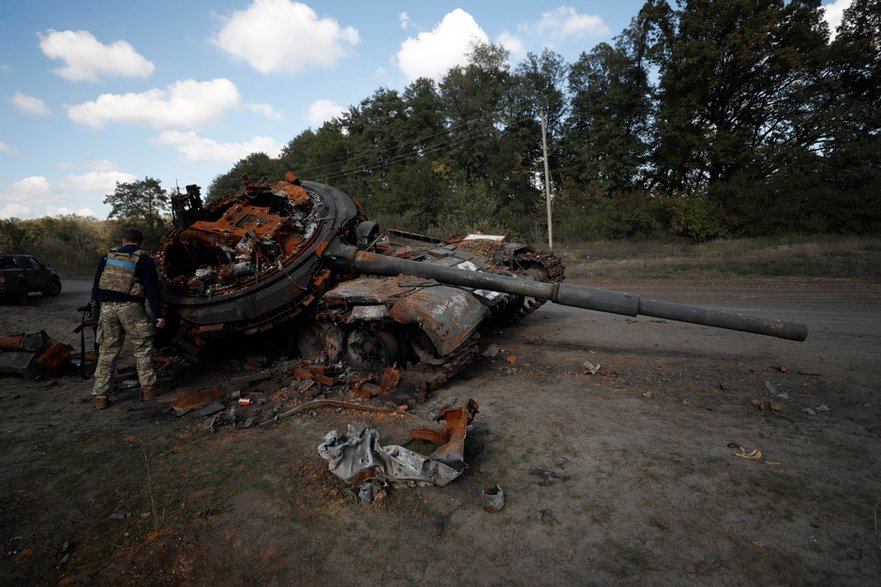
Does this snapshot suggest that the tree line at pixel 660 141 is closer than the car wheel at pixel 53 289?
No

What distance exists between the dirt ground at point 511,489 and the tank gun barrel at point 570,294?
741mm

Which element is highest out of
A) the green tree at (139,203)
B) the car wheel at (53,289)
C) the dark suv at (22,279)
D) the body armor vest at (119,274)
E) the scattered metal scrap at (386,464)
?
the green tree at (139,203)

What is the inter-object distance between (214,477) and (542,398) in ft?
11.9

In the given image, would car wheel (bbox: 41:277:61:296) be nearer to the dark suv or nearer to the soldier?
the dark suv

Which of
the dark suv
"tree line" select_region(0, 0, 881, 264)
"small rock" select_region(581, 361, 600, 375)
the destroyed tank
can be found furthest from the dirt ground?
"tree line" select_region(0, 0, 881, 264)

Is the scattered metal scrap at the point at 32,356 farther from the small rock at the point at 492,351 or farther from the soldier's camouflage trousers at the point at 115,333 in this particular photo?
the small rock at the point at 492,351

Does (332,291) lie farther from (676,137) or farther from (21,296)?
(676,137)

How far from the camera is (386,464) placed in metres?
3.48

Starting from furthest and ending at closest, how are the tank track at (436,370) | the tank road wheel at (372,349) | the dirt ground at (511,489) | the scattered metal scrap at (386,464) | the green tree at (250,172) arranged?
the green tree at (250,172) → the tank road wheel at (372,349) → the tank track at (436,370) → the scattered metal scrap at (386,464) → the dirt ground at (511,489)

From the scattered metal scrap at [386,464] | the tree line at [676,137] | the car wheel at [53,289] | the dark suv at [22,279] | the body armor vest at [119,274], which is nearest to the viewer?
the scattered metal scrap at [386,464]

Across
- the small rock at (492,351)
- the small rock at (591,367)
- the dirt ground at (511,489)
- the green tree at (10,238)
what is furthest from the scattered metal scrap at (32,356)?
the green tree at (10,238)

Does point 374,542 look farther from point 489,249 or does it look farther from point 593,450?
point 489,249

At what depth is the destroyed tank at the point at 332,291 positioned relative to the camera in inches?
222

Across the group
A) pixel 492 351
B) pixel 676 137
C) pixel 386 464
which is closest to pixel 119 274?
pixel 386 464
